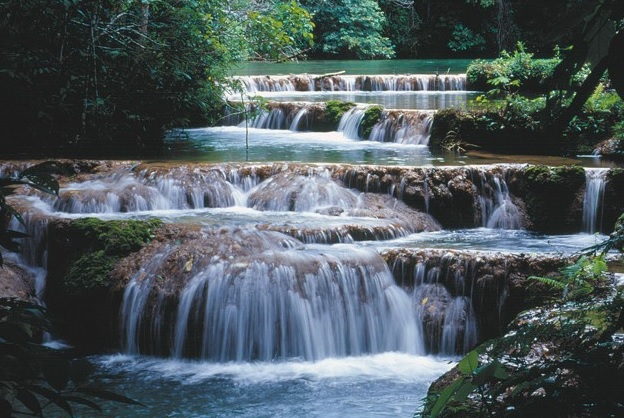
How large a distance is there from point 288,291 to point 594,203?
4.70m

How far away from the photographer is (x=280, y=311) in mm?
7578

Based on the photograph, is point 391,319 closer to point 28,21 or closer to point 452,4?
point 28,21

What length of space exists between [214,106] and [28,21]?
7.79 meters

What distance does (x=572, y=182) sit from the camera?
9.85m

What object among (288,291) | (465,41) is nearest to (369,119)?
(288,291)

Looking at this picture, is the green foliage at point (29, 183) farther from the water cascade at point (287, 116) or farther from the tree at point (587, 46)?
the water cascade at point (287, 116)

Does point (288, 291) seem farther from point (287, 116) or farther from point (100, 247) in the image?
point (287, 116)

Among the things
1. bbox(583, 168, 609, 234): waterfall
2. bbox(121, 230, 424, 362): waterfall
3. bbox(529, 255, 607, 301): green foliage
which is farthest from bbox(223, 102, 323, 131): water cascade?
bbox(529, 255, 607, 301): green foliage

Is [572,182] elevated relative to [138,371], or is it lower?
elevated

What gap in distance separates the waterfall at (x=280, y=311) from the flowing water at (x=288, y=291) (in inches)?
0.5

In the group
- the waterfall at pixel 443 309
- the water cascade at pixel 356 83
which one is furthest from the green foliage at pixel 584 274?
the water cascade at pixel 356 83

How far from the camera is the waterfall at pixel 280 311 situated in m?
7.49

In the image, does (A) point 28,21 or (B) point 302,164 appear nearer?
(A) point 28,21

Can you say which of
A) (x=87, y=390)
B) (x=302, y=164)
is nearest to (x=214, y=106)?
(x=302, y=164)
